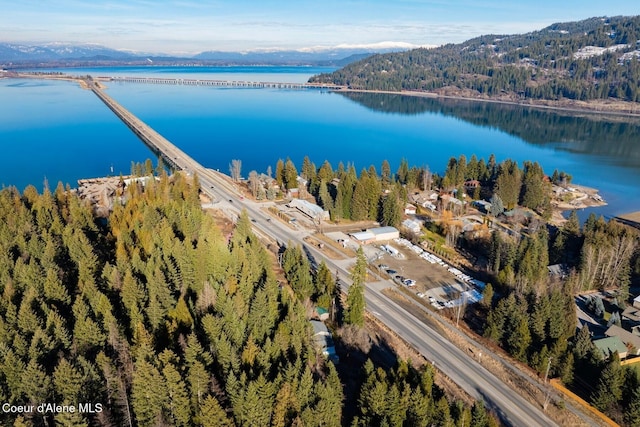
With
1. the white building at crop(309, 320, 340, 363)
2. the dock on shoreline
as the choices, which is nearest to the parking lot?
the white building at crop(309, 320, 340, 363)

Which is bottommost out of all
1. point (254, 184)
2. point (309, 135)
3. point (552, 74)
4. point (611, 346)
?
point (611, 346)

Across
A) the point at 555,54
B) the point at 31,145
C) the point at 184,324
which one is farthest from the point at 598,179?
the point at 555,54

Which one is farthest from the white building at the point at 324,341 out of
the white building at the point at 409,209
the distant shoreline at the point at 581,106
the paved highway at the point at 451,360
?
the distant shoreline at the point at 581,106

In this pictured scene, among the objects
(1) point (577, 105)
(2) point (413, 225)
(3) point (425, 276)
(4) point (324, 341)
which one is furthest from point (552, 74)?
(4) point (324, 341)

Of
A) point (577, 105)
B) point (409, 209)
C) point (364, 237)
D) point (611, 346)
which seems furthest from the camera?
point (577, 105)

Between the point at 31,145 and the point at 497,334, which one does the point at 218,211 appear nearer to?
the point at 497,334

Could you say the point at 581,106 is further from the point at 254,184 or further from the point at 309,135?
the point at 254,184
